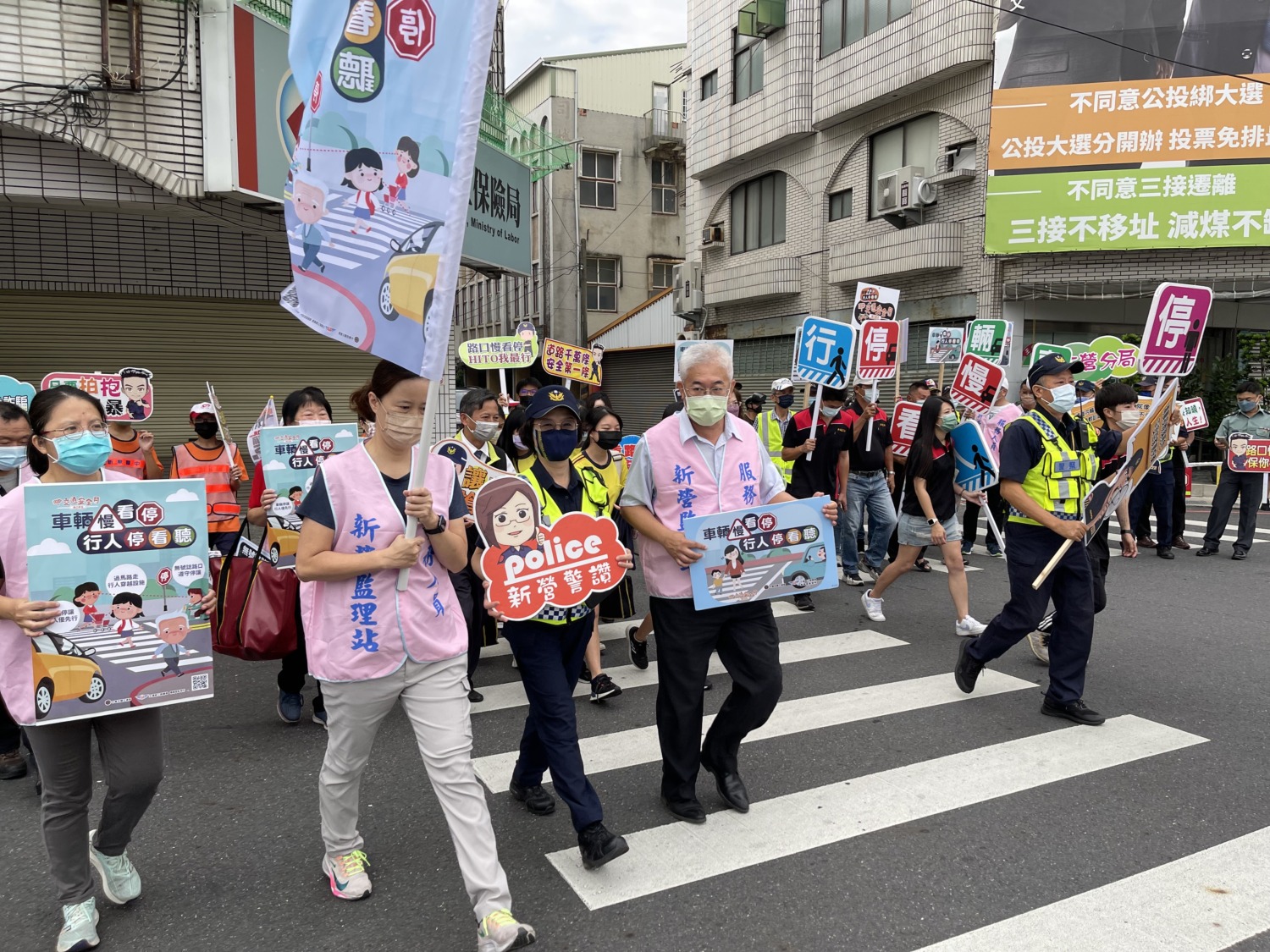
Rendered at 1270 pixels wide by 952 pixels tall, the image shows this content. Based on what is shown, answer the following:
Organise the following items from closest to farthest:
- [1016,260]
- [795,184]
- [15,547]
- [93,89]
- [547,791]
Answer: [15,547], [547,791], [93,89], [1016,260], [795,184]

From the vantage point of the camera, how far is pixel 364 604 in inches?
115

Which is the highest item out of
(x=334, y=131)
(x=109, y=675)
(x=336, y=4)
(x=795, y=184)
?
(x=795, y=184)

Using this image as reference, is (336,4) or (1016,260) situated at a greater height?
Answer: (1016,260)

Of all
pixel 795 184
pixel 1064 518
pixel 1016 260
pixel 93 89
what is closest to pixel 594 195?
pixel 795 184

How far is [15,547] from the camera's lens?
277 centimetres

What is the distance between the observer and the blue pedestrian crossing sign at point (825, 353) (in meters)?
8.01

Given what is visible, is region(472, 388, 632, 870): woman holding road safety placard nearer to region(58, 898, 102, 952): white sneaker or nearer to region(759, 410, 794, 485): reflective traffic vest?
region(58, 898, 102, 952): white sneaker

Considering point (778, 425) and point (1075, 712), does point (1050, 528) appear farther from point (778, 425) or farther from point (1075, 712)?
point (778, 425)

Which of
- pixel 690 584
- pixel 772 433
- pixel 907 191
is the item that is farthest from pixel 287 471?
pixel 907 191

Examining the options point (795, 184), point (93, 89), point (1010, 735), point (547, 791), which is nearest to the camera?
point (547, 791)

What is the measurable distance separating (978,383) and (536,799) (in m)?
7.12

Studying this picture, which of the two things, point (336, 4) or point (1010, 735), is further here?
point (1010, 735)

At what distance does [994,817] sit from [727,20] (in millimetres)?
25114

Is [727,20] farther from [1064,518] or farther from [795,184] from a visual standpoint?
[1064,518]
